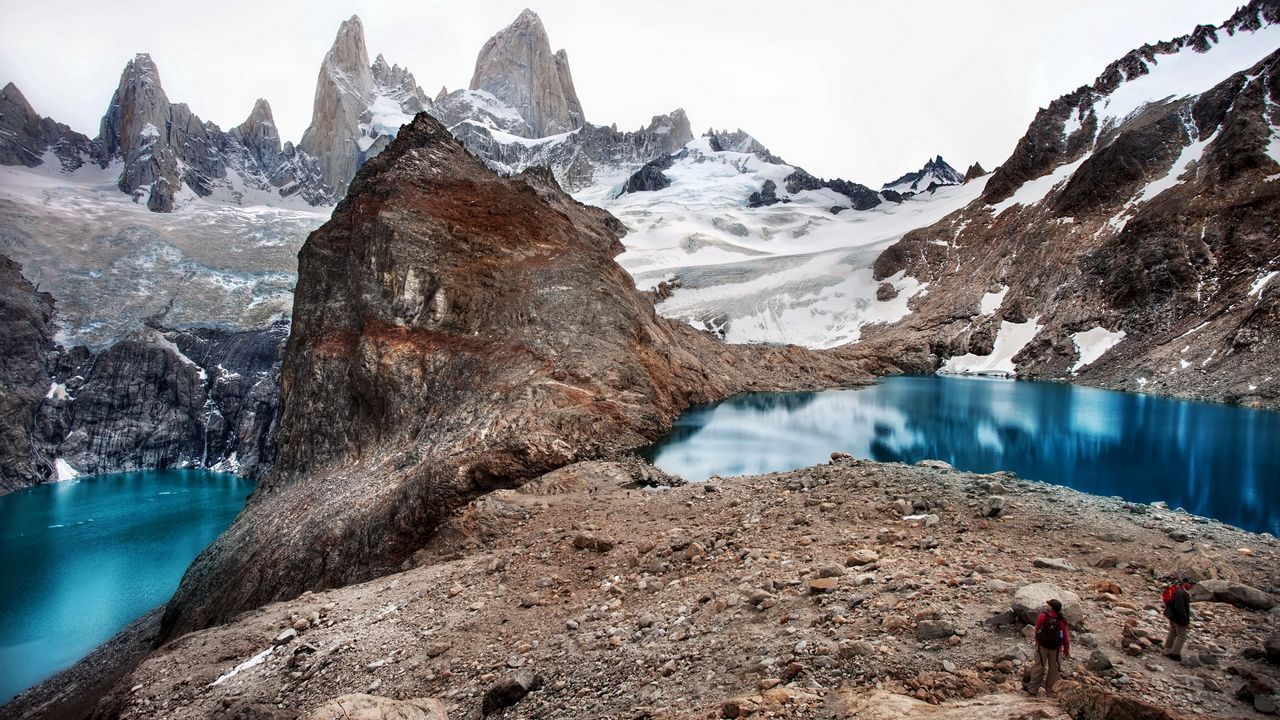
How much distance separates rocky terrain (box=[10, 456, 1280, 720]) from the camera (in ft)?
19.8

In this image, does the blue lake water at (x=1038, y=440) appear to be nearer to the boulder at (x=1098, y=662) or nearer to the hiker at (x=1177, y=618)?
the hiker at (x=1177, y=618)

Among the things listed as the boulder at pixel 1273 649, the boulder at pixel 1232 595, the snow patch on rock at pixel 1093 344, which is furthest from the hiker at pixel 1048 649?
the snow patch on rock at pixel 1093 344

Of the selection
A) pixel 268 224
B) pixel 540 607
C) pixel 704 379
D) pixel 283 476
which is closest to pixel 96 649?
pixel 283 476

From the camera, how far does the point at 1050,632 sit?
5609 mm

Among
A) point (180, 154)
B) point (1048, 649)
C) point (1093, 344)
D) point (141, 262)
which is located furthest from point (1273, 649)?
point (180, 154)

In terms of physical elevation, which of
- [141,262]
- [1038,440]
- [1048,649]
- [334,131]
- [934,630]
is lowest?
[1038,440]

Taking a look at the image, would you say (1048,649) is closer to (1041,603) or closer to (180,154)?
Result: (1041,603)

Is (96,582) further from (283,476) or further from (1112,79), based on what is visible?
(1112,79)

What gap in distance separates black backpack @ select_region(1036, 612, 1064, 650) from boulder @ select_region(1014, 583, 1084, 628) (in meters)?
0.99

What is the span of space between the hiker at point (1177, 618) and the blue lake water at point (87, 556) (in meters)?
33.2

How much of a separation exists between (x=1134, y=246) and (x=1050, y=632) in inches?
2692

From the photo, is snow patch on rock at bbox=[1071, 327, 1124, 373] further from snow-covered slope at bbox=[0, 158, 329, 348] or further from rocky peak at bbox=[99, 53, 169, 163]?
rocky peak at bbox=[99, 53, 169, 163]

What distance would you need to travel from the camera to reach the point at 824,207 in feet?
598

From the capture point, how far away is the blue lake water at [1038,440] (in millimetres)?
22281
